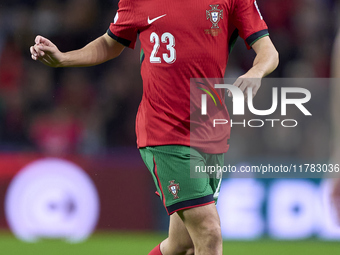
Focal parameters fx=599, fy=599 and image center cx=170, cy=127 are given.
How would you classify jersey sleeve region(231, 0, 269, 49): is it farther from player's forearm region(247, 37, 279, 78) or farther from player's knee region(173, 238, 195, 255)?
player's knee region(173, 238, 195, 255)

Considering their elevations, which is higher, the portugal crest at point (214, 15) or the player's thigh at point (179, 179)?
the portugal crest at point (214, 15)

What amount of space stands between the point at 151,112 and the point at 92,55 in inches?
22.4

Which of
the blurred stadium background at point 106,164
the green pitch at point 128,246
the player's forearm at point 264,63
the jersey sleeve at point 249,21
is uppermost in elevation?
the jersey sleeve at point 249,21

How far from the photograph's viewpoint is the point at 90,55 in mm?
3520

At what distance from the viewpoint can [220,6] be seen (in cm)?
317

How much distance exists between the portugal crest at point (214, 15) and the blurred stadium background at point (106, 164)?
293cm

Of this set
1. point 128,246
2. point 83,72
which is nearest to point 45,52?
point 128,246

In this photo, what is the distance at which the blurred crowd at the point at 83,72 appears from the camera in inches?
265

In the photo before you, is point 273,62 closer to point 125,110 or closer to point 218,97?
point 218,97

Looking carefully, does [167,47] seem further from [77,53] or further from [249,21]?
[77,53]

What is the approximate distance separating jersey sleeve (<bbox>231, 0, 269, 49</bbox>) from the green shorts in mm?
677

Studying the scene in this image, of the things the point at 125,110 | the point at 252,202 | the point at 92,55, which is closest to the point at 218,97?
the point at 92,55

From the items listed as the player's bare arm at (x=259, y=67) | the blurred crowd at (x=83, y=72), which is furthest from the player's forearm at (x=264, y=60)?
the blurred crowd at (x=83, y=72)

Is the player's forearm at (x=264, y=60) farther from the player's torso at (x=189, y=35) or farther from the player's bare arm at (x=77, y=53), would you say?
the player's bare arm at (x=77, y=53)
